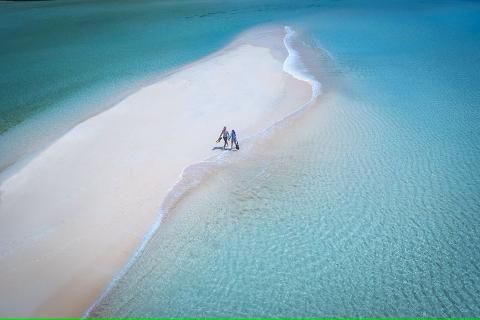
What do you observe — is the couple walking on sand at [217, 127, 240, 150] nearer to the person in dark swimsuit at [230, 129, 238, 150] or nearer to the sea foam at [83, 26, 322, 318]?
the person in dark swimsuit at [230, 129, 238, 150]

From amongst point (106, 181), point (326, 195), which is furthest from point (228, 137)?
point (106, 181)

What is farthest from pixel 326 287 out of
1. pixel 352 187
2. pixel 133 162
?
pixel 133 162

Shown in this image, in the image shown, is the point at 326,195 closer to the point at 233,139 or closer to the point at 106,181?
the point at 233,139

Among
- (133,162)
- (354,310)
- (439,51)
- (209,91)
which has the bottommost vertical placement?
(354,310)

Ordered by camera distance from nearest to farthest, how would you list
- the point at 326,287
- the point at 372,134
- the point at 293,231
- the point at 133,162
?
the point at 326,287 < the point at 293,231 < the point at 133,162 < the point at 372,134

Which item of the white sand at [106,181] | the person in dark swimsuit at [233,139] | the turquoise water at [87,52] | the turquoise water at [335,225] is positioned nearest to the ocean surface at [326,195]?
the turquoise water at [335,225]

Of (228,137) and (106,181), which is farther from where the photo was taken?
(228,137)

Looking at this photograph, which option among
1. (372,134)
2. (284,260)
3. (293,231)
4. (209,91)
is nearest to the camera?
(284,260)

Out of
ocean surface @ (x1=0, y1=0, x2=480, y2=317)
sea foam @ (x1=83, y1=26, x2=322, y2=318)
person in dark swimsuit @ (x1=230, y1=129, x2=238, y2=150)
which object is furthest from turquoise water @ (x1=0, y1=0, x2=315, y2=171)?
person in dark swimsuit @ (x1=230, y1=129, x2=238, y2=150)

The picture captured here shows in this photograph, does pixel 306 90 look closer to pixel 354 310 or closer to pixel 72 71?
pixel 354 310
